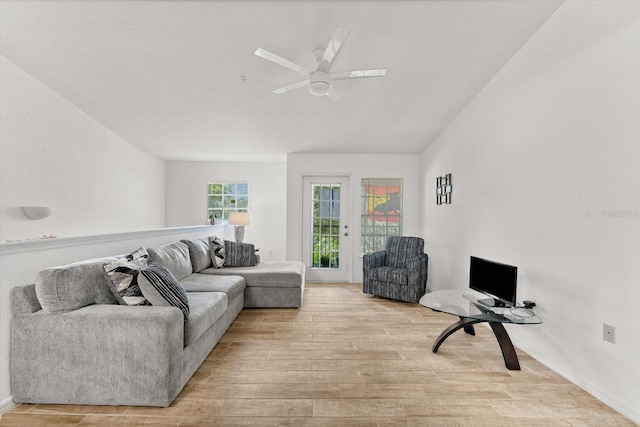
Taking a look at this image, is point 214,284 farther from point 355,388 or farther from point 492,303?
point 492,303

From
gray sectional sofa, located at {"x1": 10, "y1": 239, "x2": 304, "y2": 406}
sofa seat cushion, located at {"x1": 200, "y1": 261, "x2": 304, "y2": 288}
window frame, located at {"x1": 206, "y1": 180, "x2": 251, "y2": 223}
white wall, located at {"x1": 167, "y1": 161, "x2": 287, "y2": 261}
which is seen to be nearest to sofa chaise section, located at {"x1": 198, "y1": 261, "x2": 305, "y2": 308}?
sofa seat cushion, located at {"x1": 200, "y1": 261, "x2": 304, "y2": 288}

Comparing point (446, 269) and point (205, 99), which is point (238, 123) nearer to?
point (205, 99)

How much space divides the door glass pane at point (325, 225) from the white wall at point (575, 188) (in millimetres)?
2704

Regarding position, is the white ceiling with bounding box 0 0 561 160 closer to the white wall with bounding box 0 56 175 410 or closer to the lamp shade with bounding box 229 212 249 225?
the white wall with bounding box 0 56 175 410

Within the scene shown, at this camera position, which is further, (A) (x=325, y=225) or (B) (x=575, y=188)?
(A) (x=325, y=225)

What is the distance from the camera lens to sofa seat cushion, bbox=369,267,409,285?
4133 mm

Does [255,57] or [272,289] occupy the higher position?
[255,57]

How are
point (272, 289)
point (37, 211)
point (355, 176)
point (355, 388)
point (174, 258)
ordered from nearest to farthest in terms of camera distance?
point (355, 388), point (37, 211), point (174, 258), point (272, 289), point (355, 176)

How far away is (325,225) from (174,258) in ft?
9.39

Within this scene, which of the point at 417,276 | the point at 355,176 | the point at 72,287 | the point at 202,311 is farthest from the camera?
the point at 355,176

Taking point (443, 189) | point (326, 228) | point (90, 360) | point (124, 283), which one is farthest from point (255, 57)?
point (326, 228)

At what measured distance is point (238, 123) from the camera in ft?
14.5

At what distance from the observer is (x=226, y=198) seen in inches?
258

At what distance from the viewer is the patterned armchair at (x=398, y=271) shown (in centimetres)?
412
